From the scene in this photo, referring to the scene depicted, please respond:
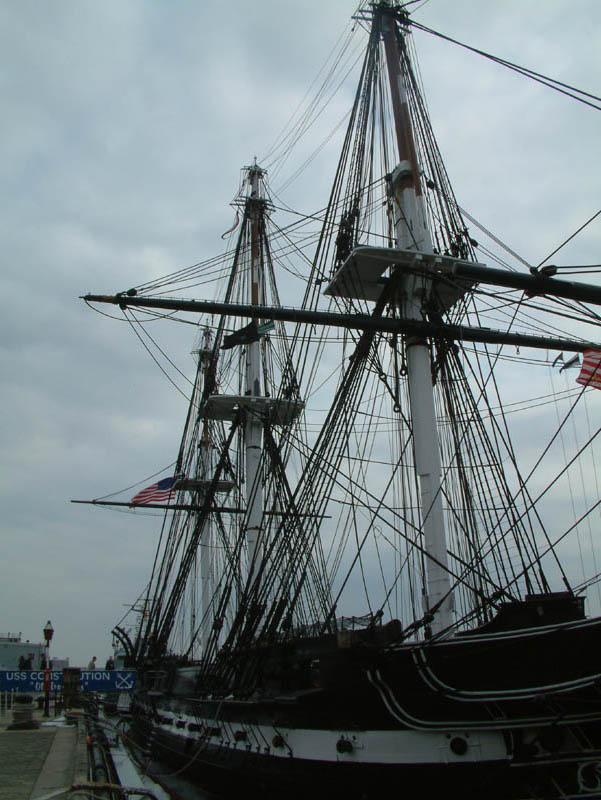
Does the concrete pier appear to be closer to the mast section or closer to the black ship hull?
the black ship hull

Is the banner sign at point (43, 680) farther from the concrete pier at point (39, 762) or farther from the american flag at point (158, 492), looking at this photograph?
the american flag at point (158, 492)

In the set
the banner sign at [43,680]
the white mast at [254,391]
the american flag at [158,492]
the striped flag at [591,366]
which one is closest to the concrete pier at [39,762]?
the banner sign at [43,680]

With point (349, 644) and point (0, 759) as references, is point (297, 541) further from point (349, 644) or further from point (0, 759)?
point (0, 759)

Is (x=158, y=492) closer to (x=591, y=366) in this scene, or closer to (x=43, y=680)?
(x=43, y=680)

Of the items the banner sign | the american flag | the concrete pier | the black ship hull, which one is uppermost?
the american flag

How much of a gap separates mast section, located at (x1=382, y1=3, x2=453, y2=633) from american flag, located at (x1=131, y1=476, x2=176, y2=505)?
1899cm

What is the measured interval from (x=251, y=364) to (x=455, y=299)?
36.8ft

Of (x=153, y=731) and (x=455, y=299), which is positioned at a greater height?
(x=455, y=299)

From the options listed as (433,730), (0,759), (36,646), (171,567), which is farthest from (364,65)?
(36,646)

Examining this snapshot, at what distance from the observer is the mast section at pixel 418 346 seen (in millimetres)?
10471

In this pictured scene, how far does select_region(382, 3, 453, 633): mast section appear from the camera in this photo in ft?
34.4

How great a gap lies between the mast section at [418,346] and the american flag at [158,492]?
19.0m

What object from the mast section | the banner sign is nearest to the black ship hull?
the mast section

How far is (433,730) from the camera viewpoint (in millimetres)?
7898
